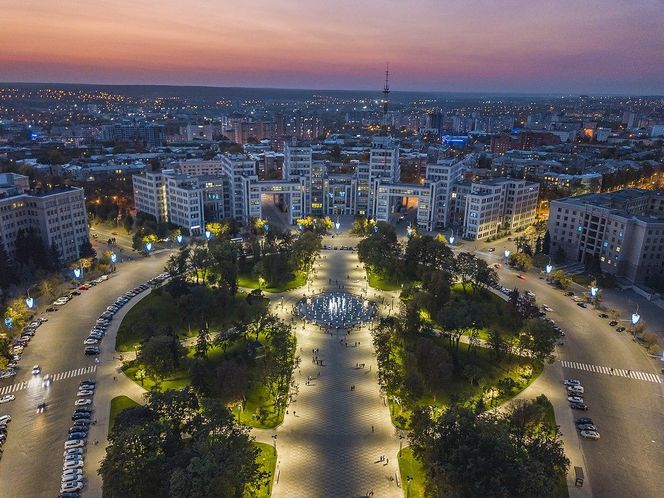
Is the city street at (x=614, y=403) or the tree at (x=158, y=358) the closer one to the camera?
the city street at (x=614, y=403)

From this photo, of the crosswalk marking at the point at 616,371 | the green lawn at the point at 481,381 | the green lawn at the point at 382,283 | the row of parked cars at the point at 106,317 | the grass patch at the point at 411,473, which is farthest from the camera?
the green lawn at the point at 382,283

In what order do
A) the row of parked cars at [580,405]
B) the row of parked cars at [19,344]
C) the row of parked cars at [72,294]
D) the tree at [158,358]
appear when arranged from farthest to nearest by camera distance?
the row of parked cars at [72,294] → the row of parked cars at [19,344] → the tree at [158,358] → the row of parked cars at [580,405]

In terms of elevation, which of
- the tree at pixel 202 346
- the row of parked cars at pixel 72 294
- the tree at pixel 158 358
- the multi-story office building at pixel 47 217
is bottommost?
the row of parked cars at pixel 72 294

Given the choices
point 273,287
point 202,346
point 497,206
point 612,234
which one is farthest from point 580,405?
point 497,206

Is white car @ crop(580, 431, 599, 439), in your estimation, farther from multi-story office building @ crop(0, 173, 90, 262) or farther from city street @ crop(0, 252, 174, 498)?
multi-story office building @ crop(0, 173, 90, 262)

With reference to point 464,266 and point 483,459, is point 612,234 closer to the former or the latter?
point 464,266

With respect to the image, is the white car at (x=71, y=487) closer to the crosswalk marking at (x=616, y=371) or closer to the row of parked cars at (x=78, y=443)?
the row of parked cars at (x=78, y=443)

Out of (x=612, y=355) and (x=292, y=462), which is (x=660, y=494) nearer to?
(x=612, y=355)

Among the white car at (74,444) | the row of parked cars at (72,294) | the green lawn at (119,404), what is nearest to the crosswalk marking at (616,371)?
the green lawn at (119,404)
